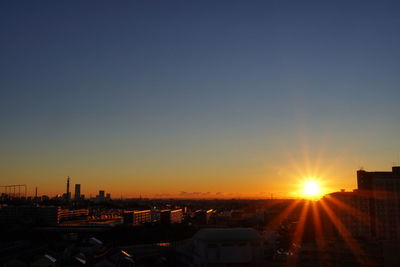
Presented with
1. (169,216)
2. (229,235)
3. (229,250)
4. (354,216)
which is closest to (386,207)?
(354,216)

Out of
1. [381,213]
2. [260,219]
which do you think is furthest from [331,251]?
[260,219]

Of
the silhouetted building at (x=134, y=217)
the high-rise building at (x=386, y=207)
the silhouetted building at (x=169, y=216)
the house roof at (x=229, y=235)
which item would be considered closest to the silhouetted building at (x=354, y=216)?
the high-rise building at (x=386, y=207)

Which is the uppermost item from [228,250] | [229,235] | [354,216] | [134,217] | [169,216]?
[354,216]

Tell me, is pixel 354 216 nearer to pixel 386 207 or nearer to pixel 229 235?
pixel 386 207

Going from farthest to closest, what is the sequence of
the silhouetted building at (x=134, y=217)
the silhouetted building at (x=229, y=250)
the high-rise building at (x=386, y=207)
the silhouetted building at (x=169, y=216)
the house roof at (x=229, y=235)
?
the silhouetted building at (x=134, y=217) < the silhouetted building at (x=169, y=216) < the high-rise building at (x=386, y=207) < the house roof at (x=229, y=235) < the silhouetted building at (x=229, y=250)

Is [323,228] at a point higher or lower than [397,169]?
lower

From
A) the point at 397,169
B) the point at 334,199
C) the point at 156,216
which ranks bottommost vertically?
the point at 156,216

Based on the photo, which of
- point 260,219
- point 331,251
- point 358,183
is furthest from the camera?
point 260,219

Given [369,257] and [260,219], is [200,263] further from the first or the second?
[260,219]

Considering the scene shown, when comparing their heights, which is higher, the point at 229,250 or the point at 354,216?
the point at 354,216

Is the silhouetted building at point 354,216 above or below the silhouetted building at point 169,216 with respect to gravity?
above

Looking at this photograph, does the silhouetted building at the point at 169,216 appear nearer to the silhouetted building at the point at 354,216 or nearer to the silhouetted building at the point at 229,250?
the silhouetted building at the point at 354,216
